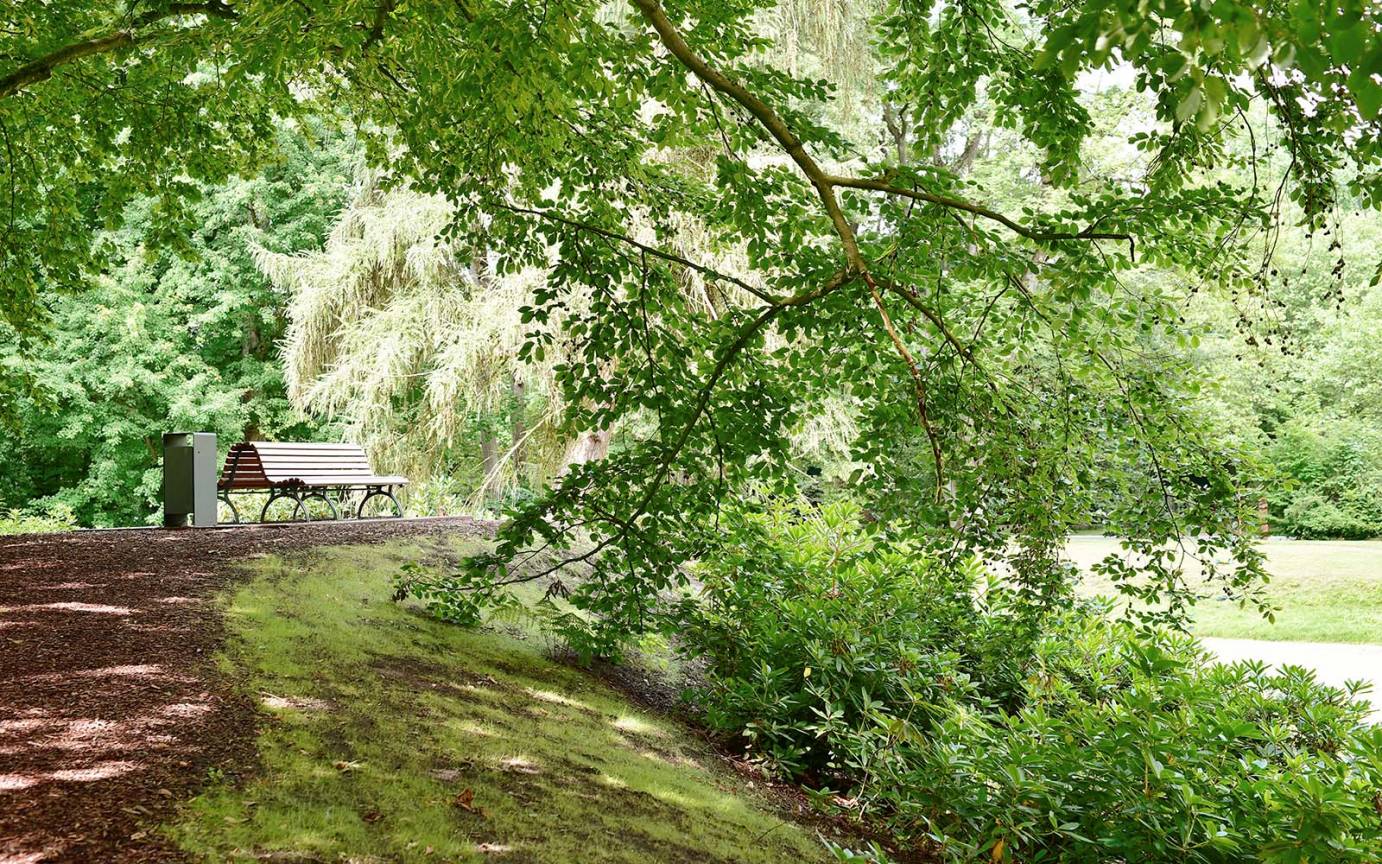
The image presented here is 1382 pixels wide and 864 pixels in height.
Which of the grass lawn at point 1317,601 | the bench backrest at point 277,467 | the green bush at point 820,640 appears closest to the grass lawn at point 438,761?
the green bush at point 820,640

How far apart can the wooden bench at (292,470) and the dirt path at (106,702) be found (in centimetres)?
372

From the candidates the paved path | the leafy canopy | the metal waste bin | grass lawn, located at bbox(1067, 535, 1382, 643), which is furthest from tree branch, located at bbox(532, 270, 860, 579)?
grass lawn, located at bbox(1067, 535, 1382, 643)

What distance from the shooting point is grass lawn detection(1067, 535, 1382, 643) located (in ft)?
47.0

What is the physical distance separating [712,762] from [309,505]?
1558 cm

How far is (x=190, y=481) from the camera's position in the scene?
31.3 ft

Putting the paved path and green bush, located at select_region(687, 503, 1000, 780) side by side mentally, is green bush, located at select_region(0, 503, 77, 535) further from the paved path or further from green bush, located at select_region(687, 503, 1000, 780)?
the paved path

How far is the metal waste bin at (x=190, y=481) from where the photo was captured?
9.52 meters

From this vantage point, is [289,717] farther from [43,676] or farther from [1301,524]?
[1301,524]

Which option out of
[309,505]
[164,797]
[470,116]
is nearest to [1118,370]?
[470,116]

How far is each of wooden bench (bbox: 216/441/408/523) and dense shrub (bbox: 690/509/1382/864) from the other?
5.73m

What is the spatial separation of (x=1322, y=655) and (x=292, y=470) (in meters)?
13.5

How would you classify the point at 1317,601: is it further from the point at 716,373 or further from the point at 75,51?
the point at 75,51

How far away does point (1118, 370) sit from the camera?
16.9 ft

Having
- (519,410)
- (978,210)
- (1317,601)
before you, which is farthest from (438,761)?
(1317,601)
